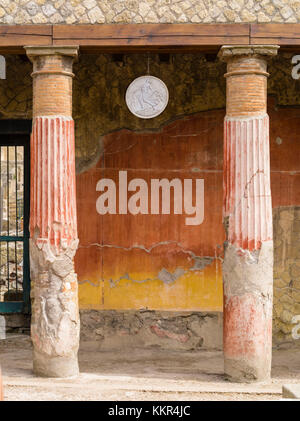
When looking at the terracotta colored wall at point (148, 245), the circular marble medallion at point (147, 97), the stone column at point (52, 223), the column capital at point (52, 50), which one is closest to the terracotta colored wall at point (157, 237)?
the terracotta colored wall at point (148, 245)

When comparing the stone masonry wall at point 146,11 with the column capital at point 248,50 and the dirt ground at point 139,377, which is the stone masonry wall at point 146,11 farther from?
the dirt ground at point 139,377

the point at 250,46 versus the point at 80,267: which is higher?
the point at 250,46

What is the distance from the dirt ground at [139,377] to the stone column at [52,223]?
0.37m

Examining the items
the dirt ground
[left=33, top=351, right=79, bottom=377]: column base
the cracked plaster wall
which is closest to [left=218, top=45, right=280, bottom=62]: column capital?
the cracked plaster wall

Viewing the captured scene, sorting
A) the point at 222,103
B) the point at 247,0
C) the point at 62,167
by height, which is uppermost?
the point at 247,0

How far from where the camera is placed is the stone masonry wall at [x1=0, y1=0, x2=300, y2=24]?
7578 mm

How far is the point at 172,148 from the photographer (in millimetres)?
9586

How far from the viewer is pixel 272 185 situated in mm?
9523

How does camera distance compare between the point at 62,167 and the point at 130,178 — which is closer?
the point at 62,167

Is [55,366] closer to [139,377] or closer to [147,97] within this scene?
[139,377]

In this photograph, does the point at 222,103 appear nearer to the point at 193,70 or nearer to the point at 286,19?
the point at 193,70

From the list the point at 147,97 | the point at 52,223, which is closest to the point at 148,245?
the point at 147,97

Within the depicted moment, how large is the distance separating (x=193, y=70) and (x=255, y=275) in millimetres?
3222

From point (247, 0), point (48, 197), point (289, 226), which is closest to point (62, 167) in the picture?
point (48, 197)
